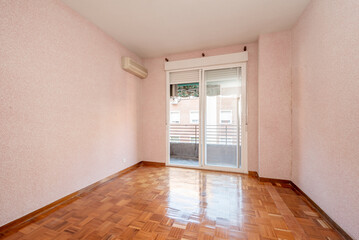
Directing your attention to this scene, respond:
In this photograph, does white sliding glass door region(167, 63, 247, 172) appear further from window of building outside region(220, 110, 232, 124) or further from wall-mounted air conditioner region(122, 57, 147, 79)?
wall-mounted air conditioner region(122, 57, 147, 79)

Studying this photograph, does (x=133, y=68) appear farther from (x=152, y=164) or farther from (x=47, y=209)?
(x=47, y=209)

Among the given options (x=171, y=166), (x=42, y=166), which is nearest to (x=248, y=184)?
(x=171, y=166)

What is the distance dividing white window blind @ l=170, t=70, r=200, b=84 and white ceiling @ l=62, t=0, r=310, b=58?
59cm

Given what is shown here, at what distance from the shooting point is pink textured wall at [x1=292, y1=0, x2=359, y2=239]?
129 cm

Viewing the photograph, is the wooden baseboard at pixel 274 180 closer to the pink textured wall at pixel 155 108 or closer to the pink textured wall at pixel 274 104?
the pink textured wall at pixel 274 104

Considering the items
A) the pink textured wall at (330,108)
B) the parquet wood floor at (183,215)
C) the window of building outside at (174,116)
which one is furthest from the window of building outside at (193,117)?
the pink textured wall at (330,108)

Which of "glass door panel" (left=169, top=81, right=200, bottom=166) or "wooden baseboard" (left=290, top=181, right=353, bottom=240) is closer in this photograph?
"wooden baseboard" (left=290, top=181, right=353, bottom=240)

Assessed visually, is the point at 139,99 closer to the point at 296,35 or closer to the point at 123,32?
the point at 123,32

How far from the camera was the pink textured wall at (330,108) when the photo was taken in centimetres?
129

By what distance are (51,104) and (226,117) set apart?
2931mm

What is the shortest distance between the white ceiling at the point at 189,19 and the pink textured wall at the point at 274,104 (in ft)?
0.95

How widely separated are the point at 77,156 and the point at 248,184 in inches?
108

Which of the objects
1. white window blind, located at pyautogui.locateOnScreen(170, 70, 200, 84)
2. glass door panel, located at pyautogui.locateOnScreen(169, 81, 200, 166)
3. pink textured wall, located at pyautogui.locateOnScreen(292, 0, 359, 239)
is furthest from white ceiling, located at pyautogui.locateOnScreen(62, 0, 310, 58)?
glass door panel, located at pyautogui.locateOnScreen(169, 81, 200, 166)

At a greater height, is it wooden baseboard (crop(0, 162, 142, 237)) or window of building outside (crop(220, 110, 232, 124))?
window of building outside (crop(220, 110, 232, 124))
